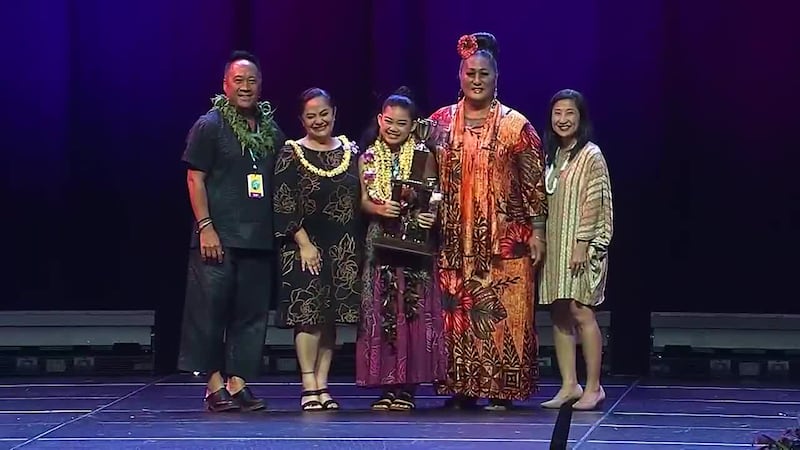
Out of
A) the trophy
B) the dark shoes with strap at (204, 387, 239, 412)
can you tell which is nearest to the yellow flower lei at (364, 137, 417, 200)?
the trophy

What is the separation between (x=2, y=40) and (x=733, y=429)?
3794 millimetres

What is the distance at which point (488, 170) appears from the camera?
564 centimetres

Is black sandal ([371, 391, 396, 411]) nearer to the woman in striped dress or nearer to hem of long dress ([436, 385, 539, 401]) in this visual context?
hem of long dress ([436, 385, 539, 401])

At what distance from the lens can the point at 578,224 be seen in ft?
18.7

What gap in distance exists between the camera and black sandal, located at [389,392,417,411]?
5.69 meters

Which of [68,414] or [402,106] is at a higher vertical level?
[402,106]

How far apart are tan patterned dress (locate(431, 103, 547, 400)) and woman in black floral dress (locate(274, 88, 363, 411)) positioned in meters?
0.35

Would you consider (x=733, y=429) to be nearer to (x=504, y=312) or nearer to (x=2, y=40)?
(x=504, y=312)

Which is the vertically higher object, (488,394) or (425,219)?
(425,219)

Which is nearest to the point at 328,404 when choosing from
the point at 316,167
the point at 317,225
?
the point at 317,225

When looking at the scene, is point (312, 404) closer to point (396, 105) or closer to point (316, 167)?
point (316, 167)

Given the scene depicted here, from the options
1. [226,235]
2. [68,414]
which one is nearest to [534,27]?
[226,235]

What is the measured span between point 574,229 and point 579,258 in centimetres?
11

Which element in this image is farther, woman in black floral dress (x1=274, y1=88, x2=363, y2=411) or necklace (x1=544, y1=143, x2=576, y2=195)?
necklace (x1=544, y1=143, x2=576, y2=195)
